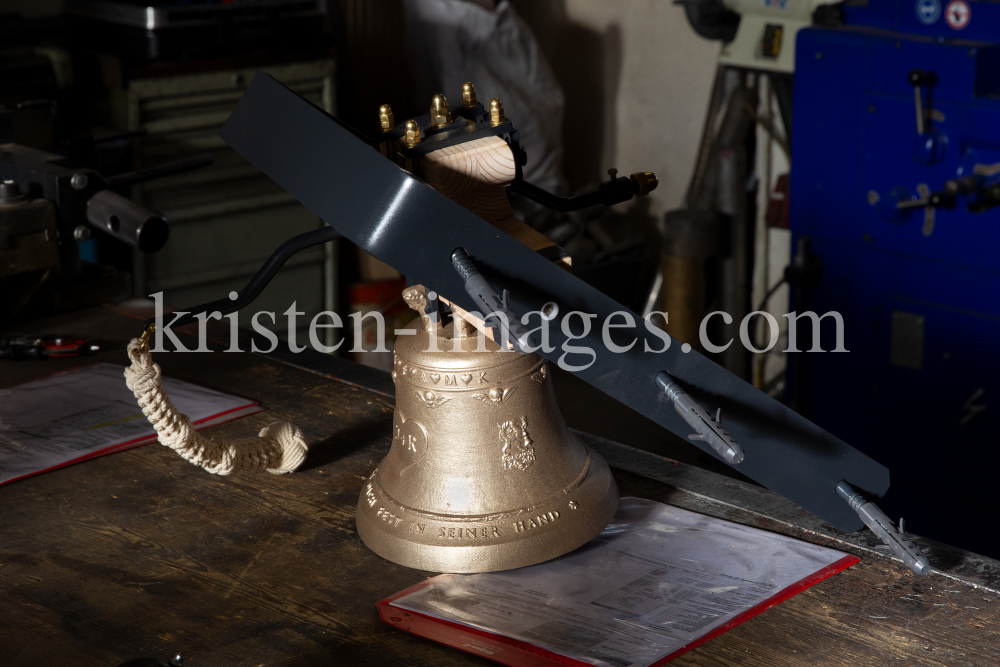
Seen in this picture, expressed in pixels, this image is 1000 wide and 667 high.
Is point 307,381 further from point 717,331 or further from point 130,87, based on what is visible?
point 717,331

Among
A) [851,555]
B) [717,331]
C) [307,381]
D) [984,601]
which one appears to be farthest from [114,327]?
[717,331]

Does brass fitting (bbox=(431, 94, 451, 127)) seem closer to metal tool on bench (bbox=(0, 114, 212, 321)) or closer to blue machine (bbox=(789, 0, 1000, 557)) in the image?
metal tool on bench (bbox=(0, 114, 212, 321))

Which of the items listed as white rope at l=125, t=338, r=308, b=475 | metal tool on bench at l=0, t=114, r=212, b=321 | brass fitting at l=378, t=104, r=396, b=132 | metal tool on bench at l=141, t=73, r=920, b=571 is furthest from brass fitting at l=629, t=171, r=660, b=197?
metal tool on bench at l=0, t=114, r=212, b=321

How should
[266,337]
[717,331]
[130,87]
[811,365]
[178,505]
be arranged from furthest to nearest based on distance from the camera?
[717,331] → [130,87] → [811,365] → [266,337] → [178,505]

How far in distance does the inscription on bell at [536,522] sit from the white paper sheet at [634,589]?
0.16 ft

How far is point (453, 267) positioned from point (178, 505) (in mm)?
489

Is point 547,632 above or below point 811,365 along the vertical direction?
above

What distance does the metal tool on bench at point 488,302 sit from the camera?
2.79 ft

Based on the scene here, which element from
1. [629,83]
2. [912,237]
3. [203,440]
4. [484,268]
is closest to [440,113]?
[484,268]

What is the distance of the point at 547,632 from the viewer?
35.2 inches

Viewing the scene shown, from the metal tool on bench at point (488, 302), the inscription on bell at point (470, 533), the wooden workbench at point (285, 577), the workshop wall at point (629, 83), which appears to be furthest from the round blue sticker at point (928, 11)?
the inscription on bell at point (470, 533)

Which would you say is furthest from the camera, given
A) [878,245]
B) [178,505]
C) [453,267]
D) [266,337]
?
[878,245]

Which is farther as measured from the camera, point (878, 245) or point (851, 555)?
point (878, 245)

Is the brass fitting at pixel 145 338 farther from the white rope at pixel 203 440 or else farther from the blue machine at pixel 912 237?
the blue machine at pixel 912 237
